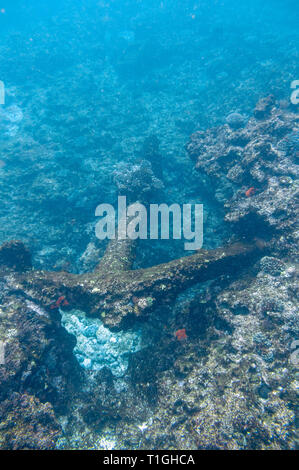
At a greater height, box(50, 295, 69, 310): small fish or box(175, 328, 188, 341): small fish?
box(50, 295, 69, 310): small fish

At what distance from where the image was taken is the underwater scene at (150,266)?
4434 mm

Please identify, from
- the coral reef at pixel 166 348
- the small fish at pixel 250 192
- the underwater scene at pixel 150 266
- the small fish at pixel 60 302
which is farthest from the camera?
the small fish at pixel 250 192

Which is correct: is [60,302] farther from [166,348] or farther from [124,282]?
[166,348]

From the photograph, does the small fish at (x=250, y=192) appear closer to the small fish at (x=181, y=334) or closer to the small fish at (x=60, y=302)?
the small fish at (x=181, y=334)

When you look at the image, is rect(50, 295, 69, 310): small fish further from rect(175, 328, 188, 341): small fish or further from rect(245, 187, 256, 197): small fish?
rect(245, 187, 256, 197): small fish

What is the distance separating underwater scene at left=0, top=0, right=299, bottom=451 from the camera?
4434 mm

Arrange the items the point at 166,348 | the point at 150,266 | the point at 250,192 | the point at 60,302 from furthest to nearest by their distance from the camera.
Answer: the point at 150,266 < the point at 250,192 < the point at 60,302 < the point at 166,348

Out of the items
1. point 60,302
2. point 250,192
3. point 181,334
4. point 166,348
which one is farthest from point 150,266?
point 250,192

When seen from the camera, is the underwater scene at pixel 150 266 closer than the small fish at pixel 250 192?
Yes

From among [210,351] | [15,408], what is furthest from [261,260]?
[15,408]

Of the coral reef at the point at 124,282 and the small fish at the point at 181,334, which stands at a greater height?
the coral reef at the point at 124,282

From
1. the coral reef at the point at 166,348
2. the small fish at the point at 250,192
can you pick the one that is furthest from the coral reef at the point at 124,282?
the small fish at the point at 250,192

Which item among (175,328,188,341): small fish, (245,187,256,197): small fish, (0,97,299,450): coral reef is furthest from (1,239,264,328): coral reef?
(245,187,256,197): small fish

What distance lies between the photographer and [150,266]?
805 centimetres
